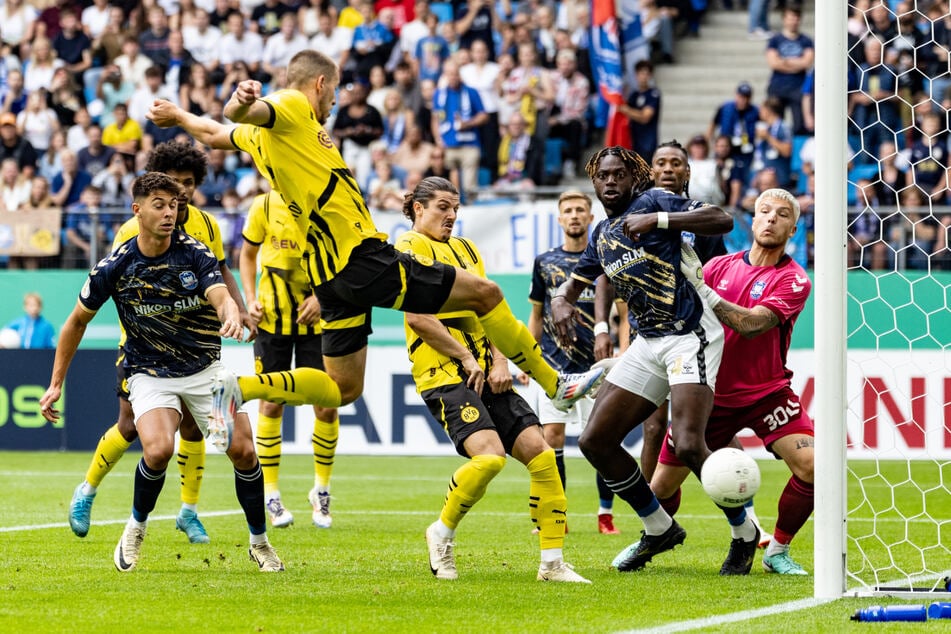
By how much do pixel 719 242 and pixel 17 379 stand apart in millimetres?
10472

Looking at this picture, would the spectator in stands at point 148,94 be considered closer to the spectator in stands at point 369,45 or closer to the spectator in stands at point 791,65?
the spectator in stands at point 369,45

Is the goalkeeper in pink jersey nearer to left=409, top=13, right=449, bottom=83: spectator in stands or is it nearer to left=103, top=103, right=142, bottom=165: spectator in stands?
left=409, top=13, right=449, bottom=83: spectator in stands

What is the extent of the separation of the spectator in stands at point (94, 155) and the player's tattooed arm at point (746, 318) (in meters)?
Answer: 14.6

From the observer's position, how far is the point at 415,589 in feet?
22.4

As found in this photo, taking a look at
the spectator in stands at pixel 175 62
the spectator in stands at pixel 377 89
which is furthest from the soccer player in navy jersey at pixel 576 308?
the spectator in stands at pixel 175 62

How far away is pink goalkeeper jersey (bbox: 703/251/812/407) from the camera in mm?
7531

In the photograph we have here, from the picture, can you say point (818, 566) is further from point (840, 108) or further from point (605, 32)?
point (605, 32)

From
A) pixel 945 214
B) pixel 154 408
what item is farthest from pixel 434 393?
pixel 945 214

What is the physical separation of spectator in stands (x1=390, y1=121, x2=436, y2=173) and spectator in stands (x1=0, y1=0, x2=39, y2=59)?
26.3ft

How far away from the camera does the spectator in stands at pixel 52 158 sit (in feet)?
67.8

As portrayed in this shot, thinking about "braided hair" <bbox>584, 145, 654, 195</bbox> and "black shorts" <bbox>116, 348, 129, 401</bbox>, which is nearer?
"braided hair" <bbox>584, 145, 654, 195</bbox>

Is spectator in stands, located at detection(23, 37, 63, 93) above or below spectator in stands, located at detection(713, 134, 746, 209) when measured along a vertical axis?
above

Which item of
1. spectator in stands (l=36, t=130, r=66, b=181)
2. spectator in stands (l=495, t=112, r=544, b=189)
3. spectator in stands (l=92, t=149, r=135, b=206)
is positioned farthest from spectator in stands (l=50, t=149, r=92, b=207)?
spectator in stands (l=495, t=112, r=544, b=189)

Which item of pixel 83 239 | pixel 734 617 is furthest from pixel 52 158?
pixel 734 617
